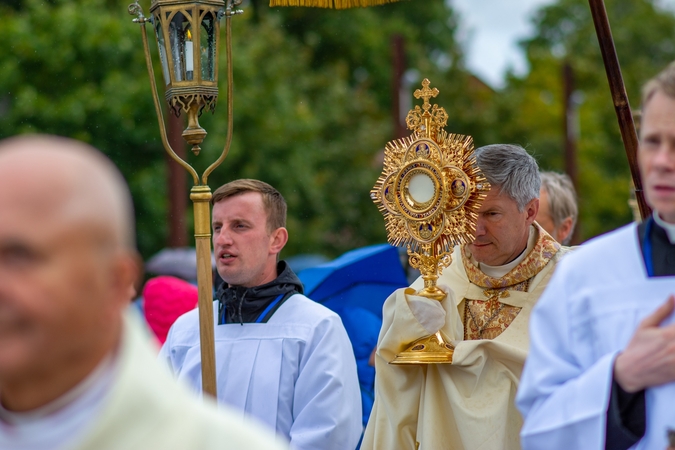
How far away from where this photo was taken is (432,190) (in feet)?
12.9

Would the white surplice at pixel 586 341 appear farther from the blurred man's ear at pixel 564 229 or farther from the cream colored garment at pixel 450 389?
the blurred man's ear at pixel 564 229

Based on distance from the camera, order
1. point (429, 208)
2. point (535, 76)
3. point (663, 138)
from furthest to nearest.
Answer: point (535, 76), point (429, 208), point (663, 138)

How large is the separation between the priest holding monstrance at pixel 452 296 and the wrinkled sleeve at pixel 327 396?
0.22 meters

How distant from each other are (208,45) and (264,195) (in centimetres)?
95

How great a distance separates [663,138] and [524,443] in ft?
2.72

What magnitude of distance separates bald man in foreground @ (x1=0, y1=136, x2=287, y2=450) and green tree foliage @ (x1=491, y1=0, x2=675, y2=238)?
2247 cm

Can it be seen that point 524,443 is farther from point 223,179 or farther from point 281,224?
point 223,179

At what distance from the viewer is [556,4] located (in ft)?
145

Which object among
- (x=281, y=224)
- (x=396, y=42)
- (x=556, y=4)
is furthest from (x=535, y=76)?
(x=281, y=224)

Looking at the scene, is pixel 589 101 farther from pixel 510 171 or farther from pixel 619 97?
pixel 619 97

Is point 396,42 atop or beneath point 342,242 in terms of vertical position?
atop


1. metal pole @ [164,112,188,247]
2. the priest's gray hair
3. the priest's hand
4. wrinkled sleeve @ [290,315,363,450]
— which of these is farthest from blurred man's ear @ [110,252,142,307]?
metal pole @ [164,112,188,247]

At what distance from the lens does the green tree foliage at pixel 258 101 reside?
53.0ft

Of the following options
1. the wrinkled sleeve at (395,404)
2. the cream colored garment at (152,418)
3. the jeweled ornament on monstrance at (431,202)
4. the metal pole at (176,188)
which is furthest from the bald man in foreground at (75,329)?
the metal pole at (176,188)
